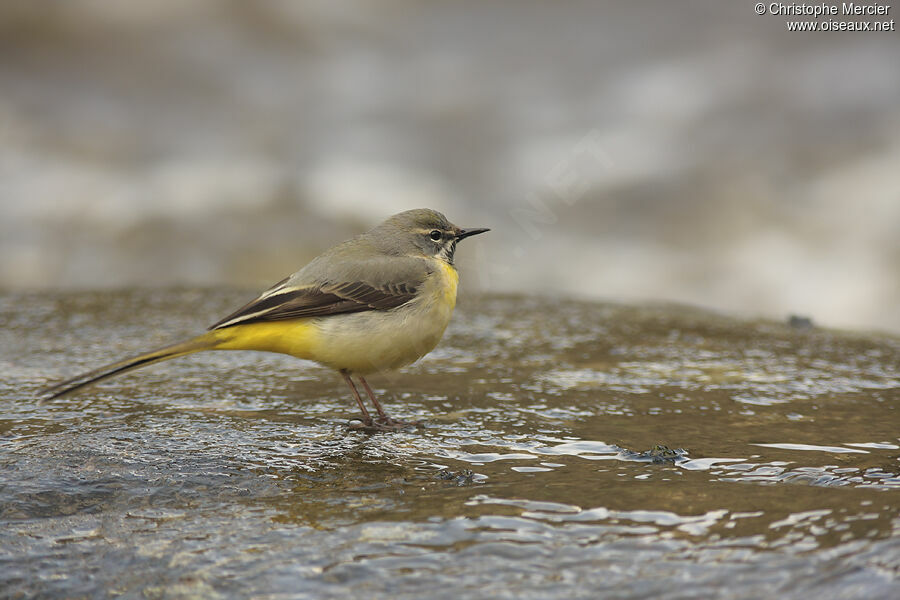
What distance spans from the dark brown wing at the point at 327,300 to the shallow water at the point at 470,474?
1.83 ft

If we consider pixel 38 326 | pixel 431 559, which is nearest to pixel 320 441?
pixel 431 559

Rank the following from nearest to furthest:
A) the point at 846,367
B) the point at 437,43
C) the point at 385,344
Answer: the point at 385,344 → the point at 846,367 → the point at 437,43

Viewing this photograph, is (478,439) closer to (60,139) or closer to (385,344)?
(385,344)

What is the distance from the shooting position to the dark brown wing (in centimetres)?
488

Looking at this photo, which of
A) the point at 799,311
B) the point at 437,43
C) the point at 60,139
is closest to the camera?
the point at 799,311

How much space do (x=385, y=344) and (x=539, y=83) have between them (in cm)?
1031

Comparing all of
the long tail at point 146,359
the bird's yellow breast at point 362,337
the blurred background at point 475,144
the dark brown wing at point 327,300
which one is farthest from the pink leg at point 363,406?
the blurred background at point 475,144

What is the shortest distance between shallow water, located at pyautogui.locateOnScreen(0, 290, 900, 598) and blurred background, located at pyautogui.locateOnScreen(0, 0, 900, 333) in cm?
540

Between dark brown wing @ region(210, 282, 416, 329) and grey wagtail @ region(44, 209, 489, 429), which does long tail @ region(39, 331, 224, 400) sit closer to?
grey wagtail @ region(44, 209, 489, 429)

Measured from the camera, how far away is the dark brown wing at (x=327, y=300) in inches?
192

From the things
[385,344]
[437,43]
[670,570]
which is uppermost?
[437,43]

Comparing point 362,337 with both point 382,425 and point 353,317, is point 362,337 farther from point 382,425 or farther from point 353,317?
point 382,425

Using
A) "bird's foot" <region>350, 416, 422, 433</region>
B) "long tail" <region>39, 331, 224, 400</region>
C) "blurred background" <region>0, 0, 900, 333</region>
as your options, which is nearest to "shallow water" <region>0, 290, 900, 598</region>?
"bird's foot" <region>350, 416, 422, 433</region>

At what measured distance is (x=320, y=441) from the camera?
181 inches
